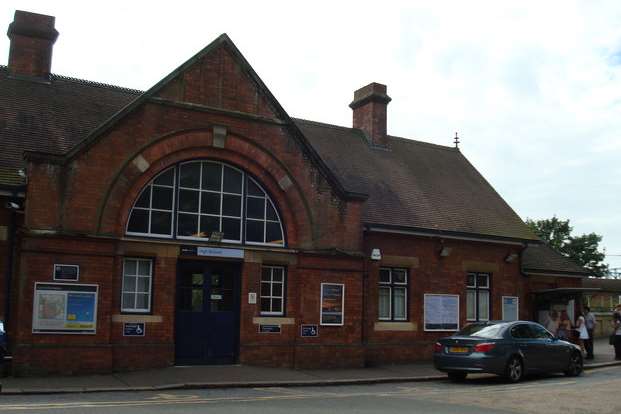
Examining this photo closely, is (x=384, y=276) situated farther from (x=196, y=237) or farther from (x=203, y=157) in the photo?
(x=203, y=157)

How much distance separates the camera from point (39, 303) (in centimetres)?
1429

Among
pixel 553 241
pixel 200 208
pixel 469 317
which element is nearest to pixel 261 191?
pixel 200 208

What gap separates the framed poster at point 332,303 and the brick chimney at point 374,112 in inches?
333

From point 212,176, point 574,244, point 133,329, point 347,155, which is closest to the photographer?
point 133,329

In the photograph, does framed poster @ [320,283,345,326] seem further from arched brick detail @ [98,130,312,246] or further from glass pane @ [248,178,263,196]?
glass pane @ [248,178,263,196]

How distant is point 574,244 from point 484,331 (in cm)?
4286

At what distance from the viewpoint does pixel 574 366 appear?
17.7 meters

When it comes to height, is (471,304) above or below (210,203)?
below

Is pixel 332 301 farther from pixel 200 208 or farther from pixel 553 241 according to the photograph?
pixel 553 241

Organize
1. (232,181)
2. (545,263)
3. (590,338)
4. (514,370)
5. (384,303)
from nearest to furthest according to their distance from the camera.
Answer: (514,370) → (232,181) → (384,303) → (590,338) → (545,263)

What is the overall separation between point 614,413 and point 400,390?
4612 mm

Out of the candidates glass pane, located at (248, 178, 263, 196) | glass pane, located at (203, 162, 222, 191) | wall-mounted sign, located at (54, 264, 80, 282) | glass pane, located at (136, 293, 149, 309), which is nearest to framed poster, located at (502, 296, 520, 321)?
glass pane, located at (248, 178, 263, 196)

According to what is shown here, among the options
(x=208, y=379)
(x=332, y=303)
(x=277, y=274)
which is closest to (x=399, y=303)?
(x=332, y=303)

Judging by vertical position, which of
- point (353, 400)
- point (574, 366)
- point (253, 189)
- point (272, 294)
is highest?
point (253, 189)
